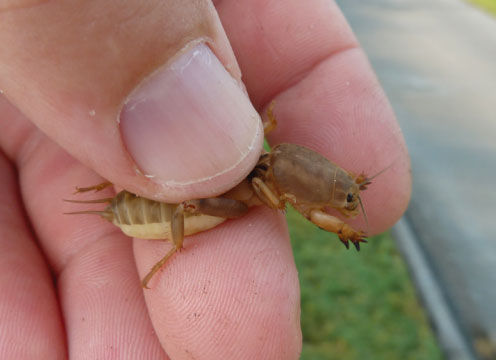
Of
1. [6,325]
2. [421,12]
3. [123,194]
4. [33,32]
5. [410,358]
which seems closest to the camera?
[33,32]

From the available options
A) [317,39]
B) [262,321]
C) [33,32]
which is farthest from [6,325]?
[317,39]

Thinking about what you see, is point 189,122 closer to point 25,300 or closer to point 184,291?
point 184,291

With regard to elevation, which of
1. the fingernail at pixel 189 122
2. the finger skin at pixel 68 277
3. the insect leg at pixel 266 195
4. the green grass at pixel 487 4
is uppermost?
the fingernail at pixel 189 122

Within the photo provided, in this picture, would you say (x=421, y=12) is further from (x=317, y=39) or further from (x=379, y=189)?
(x=379, y=189)

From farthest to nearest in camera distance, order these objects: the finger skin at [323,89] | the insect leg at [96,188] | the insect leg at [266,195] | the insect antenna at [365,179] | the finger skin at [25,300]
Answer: the insect leg at [96,188] < the finger skin at [323,89] < the insect antenna at [365,179] < the insect leg at [266,195] < the finger skin at [25,300]

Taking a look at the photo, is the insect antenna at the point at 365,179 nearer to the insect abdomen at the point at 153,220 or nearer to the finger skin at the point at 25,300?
the insect abdomen at the point at 153,220

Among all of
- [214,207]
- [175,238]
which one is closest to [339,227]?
[214,207]

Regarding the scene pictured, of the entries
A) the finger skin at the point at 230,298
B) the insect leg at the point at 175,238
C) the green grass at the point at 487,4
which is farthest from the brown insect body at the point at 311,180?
the green grass at the point at 487,4
